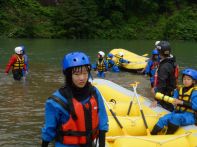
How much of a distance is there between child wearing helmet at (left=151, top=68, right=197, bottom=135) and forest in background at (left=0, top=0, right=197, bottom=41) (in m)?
22.3

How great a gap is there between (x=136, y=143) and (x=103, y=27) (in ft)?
85.0

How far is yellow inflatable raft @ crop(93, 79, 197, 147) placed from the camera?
175 inches

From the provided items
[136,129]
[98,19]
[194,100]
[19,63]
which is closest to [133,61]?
[19,63]

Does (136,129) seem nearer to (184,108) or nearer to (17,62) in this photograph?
(184,108)

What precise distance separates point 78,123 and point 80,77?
330mm

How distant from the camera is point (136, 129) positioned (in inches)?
206

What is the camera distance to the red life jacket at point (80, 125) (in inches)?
113

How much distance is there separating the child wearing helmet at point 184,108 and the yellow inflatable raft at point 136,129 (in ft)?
0.25

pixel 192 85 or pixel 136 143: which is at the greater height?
pixel 192 85

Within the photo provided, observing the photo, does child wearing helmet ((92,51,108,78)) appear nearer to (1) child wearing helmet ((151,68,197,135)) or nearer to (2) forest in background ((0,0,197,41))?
(1) child wearing helmet ((151,68,197,135))

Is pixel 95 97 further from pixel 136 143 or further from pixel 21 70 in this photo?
pixel 21 70

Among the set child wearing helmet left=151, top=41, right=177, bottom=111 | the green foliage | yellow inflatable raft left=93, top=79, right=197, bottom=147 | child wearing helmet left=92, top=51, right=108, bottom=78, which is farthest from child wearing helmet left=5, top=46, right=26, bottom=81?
the green foliage

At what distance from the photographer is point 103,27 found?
98.3 feet

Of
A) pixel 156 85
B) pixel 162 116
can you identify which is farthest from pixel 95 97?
pixel 156 85
